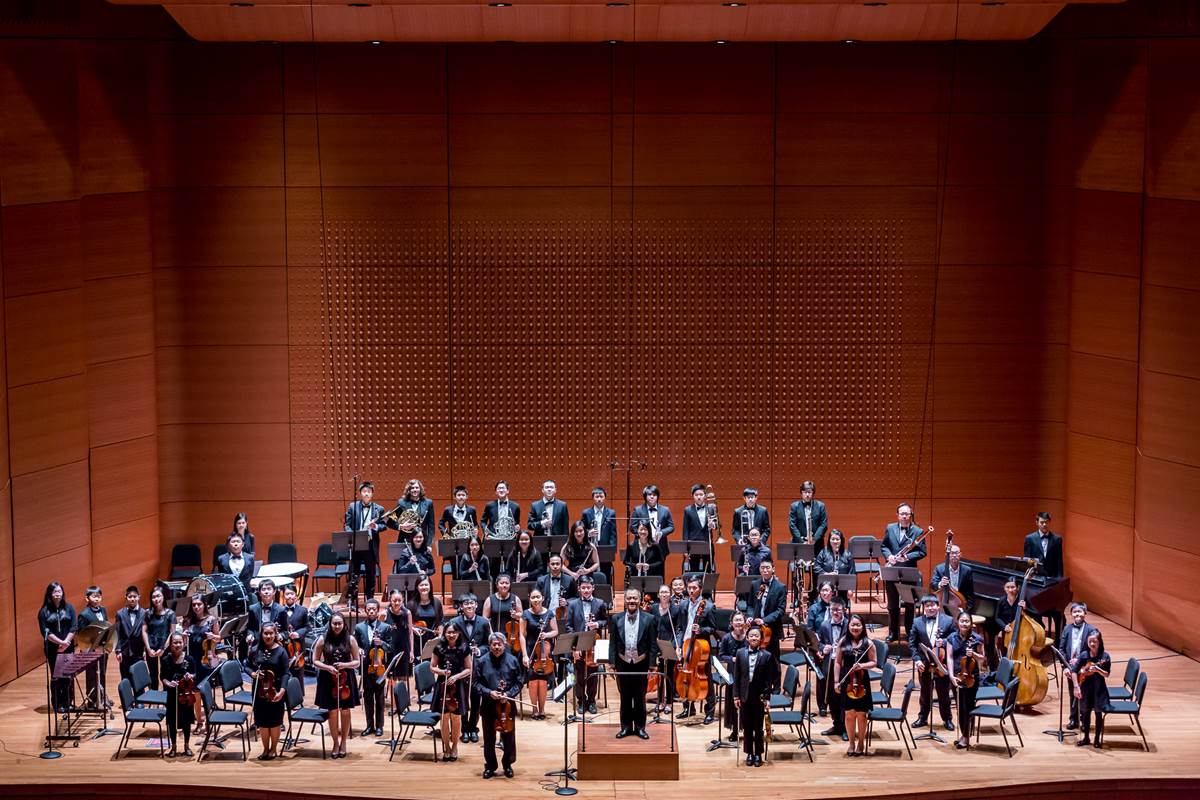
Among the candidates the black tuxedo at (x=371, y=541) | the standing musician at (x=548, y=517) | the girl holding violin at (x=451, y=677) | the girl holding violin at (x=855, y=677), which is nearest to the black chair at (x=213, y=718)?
the girl holding violin at (x=451, y=677)

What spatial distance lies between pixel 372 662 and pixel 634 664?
6.80 feet

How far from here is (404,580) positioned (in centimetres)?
1335

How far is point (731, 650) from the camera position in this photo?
500 inches

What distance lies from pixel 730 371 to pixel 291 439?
456 cm

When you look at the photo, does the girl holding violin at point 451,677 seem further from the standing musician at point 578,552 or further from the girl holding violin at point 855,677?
the girl holding violin at point 855,677

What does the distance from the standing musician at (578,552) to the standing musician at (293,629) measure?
254 centimetres

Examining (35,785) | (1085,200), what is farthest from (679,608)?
(1085,200)

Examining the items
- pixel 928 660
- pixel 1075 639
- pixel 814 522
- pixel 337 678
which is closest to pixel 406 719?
pixel 337 678

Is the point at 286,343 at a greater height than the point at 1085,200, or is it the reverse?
the point at 1085,200

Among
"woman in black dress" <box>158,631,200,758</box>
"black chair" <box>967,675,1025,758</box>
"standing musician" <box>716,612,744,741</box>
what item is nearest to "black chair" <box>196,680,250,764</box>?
"woman in black dress" <box>158,631,200,758</box>

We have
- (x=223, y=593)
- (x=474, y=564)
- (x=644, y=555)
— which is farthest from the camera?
(x=644, y=555)

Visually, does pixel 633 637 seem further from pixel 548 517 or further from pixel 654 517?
pixel 548 517

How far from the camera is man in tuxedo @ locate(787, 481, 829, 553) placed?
49.5 ft

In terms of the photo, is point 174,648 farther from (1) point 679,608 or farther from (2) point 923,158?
(2) point 923,158
